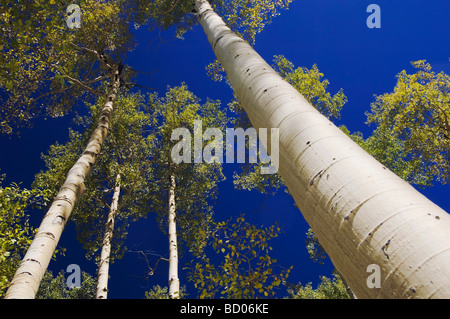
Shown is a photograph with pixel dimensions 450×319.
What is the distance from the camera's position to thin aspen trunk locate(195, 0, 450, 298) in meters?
1.00

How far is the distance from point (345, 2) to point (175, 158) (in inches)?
1224

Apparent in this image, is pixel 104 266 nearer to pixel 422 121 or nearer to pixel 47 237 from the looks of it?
pixel 47 237

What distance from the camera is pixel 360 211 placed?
1186 millimetres

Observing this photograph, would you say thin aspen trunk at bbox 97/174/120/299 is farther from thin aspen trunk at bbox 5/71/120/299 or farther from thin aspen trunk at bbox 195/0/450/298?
thin aspen trunk at bbox 195/0/450/298

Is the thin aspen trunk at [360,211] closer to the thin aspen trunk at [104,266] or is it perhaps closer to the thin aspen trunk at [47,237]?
the thin aspen trunk at [47,237]

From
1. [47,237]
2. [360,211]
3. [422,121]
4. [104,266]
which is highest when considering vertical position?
[422,121]

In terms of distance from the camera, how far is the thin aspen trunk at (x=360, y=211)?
1000 mm

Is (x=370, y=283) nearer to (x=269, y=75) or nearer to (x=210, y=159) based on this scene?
(x=269, y=75)

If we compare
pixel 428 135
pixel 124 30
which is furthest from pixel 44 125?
pixel 428 135

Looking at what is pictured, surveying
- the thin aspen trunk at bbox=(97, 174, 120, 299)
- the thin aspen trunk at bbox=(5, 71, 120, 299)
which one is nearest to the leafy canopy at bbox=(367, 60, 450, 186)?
the thin aspen trunk at bbox=(5, 71, 120, 299)

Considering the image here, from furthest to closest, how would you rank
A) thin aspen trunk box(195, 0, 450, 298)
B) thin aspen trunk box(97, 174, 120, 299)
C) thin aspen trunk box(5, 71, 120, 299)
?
thin aspen trunk box(97, 174, 120, 299) → thin aspen trunk box(5, 71, 120, 299) → thin aspen trunk box(195, 0, 450, 298)

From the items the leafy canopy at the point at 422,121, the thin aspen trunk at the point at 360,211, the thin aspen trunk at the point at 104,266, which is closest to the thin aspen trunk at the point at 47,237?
the thin aspen trunk at the point at 360,211

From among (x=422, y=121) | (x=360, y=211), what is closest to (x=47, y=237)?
(x=360, y=211)

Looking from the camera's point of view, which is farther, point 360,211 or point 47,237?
point 47,237
